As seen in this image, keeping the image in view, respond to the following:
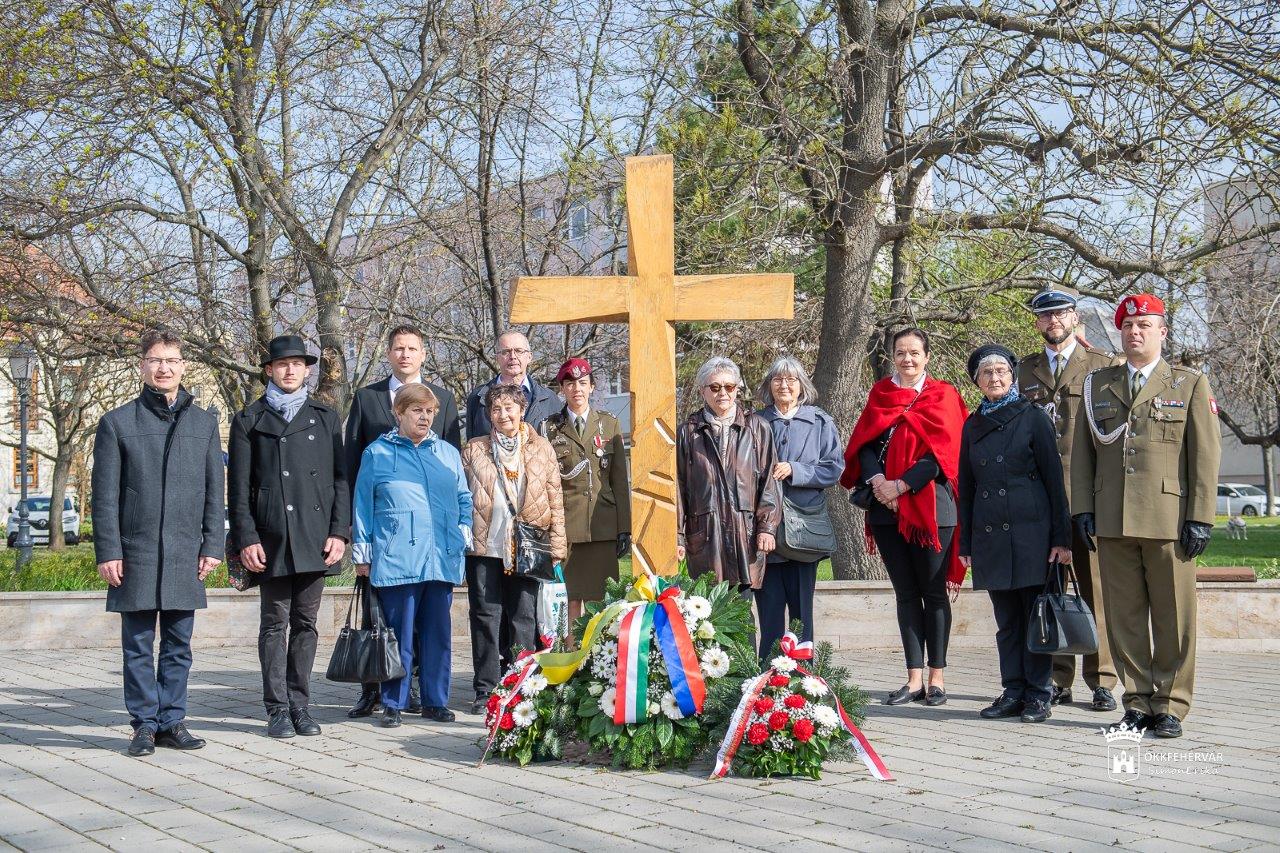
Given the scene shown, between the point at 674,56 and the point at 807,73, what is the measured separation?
2106 mm

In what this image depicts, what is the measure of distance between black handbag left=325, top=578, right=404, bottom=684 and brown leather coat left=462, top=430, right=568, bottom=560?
793 mm

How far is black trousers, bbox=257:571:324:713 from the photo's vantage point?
6.79 metres

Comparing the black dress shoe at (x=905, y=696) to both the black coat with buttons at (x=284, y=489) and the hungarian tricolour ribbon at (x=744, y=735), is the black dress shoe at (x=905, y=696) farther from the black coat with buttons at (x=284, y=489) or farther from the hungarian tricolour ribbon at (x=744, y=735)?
Result: the black coat with buttons at (x=284, y=489)

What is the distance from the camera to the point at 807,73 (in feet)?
38.5

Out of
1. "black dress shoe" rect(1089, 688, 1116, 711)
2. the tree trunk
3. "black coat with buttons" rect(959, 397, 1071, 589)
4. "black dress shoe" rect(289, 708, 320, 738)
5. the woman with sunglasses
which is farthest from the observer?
the tree trunk

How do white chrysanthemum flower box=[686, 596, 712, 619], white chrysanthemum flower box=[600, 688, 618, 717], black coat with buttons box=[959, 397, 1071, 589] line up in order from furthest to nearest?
black coat with buttons box=[959, 397, 1071, 589]
white chrysanthemum flower box=[686, 596, 712, 619]
white chrysanthemum flower box=[600, 688, 618, 717]

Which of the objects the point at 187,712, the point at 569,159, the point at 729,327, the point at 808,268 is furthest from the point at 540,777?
the point at 808,268

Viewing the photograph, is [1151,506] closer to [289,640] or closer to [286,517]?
[286,517]

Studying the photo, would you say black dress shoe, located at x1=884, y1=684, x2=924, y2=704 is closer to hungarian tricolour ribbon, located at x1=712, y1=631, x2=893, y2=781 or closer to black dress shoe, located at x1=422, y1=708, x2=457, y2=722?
hungarian tricolour ribbon, located at x1=712, y1=631, x2=893, y2=781

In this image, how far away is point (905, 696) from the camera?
7.44m

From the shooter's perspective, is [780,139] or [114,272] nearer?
[780,139]

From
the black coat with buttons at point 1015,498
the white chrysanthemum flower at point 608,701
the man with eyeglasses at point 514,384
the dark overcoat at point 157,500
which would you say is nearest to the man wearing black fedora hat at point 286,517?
the dark overcoat at point 157,500

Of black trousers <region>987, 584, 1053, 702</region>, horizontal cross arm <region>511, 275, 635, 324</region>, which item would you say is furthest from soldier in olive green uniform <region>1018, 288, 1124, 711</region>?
horizontal cross arm <region>511, 275, 635, 324</region>

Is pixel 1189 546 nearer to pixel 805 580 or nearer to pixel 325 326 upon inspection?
pixel 805 580
